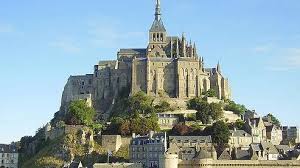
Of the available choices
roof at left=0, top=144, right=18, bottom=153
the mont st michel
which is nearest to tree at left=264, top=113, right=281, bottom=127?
the mont st michel

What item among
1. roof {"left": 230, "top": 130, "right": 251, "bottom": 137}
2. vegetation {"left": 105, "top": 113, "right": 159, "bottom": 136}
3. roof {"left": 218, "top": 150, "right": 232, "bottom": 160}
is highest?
vegetation {"left": 105, "top": 113, "right": 159, "bottom": 136}

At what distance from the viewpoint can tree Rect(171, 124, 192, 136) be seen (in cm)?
7856

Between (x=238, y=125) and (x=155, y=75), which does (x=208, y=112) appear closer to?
(x=238, y=125)

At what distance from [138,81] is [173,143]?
24.7 m

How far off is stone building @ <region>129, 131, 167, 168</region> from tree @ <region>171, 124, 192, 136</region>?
6.45 m

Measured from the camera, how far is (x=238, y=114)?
9362 centimetres

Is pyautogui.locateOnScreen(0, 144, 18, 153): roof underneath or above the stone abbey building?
underneath

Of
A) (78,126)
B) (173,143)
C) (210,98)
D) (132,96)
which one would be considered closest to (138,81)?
(132,96)

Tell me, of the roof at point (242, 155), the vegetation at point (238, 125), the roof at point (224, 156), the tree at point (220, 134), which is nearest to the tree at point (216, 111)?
the vegetation at point (238, 125)

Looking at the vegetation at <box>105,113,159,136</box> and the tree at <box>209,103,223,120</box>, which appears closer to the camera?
the vegetation at <box>105,113,159,136</box>

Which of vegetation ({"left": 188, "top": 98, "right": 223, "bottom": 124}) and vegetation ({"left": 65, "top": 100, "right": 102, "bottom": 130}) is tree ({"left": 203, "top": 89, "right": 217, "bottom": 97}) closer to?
vegetation ({"left": 188, "top": 98, "right": 223, "bottom": 124})

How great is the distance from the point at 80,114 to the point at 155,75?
47.5 ft

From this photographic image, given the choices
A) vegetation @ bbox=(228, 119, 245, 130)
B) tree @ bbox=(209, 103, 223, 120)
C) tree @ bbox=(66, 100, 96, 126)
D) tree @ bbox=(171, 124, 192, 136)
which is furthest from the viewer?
tree @ bbox=(209, 103, 223, 120)

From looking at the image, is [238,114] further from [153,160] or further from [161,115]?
[153,160]
